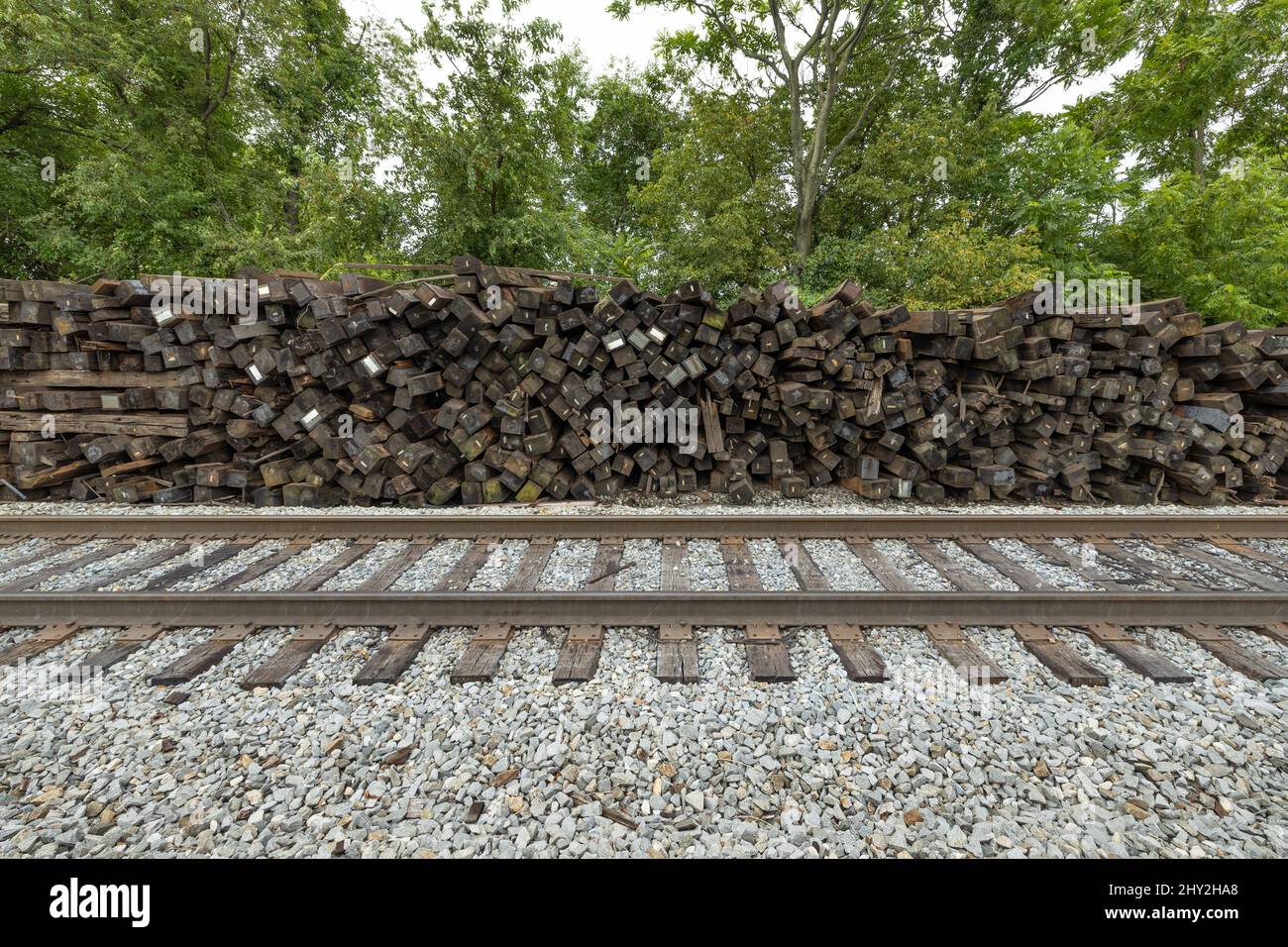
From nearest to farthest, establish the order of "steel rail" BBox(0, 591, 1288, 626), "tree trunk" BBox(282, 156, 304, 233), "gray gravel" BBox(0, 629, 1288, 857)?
"gray gravel" BBox(0, 629, 1288, 857) < "steel rail" BBox(0, 591, 1288, 626) < "tree trunk" BBox(282, 156, 304, 233)

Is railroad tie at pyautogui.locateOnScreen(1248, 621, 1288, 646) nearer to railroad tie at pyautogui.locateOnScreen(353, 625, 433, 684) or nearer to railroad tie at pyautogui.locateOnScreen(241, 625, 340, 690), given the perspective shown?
railroad tie at pyautogui.locateOnScreen(353, 625, 433, 684)

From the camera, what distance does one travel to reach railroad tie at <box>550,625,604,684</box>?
2662 millimetres

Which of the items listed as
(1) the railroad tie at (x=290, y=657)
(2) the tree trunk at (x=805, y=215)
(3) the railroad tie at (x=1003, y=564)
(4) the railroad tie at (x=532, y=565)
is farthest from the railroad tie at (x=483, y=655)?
(2) the tree trunk at (x=805, y=215)

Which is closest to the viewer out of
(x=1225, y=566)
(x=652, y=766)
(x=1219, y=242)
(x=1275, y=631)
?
(x=652, y=766)

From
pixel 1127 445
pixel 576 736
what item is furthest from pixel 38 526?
pixel 1127 445

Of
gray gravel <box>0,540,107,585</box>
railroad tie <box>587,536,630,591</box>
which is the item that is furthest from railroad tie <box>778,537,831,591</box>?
gray gravel <box>0,540,107,585</box>

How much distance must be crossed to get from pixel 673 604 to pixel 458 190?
1214cm

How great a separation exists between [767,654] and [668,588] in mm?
889

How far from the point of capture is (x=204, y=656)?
9.42 ft

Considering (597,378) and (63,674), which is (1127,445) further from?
(63,674)

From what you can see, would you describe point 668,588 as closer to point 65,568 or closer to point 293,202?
point 65,568

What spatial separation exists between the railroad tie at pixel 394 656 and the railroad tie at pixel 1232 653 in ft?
15.2

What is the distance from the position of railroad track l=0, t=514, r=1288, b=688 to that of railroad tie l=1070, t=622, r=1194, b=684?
0.01 metres

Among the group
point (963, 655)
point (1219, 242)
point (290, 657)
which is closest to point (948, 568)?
point (963, 655)
